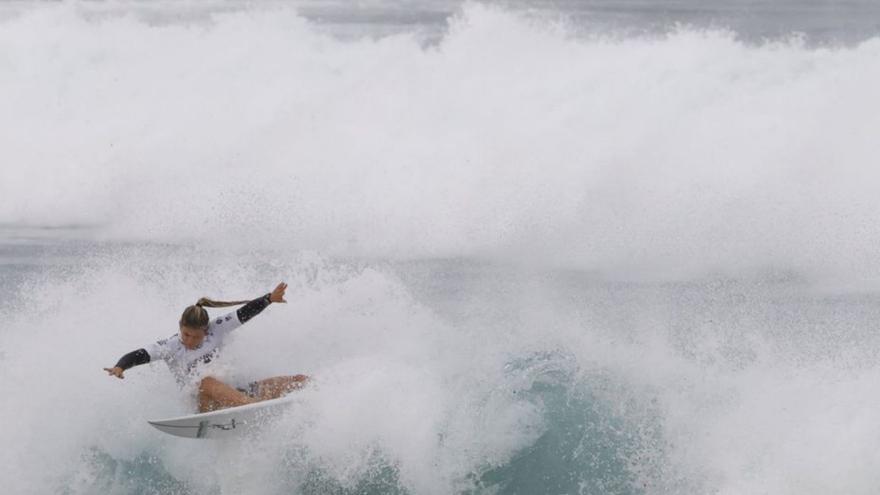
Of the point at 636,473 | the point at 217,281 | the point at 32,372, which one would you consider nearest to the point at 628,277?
the point at 217,281

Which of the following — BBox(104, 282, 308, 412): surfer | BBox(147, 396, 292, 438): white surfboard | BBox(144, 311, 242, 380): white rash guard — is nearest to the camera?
BBox(147, 396, 292, 438): white surfboard

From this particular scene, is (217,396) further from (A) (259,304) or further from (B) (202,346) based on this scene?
(A) (259,304)

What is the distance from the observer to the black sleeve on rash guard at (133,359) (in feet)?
35.0

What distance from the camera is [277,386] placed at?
11.0 m

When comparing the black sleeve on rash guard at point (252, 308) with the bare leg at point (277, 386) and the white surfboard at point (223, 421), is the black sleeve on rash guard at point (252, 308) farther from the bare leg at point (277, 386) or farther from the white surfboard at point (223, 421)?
the white surfboard at point (223, 421)

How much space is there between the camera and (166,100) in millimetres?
23031

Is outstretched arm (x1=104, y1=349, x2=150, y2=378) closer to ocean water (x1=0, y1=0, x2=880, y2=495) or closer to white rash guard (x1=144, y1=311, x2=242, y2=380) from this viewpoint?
white rash guard (x1=144, y1=311, x2=242, y2=380)

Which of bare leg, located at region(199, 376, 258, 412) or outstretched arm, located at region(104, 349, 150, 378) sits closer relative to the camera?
outstretched arm, located at region(104, 349, 150, 378)

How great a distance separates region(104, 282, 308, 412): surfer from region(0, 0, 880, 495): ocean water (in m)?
0.23

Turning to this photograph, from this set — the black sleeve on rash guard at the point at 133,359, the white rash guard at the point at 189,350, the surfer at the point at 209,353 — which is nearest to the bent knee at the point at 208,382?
the surfer at the point at 209,353

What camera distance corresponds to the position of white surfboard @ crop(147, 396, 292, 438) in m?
10.6

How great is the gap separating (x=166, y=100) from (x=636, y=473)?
46.0 feet

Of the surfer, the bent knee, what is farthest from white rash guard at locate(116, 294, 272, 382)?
Result: the bent knee

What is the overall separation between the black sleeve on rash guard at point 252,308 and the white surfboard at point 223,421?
70 cm
